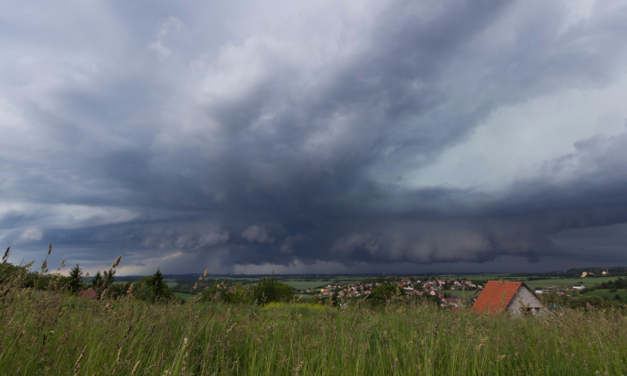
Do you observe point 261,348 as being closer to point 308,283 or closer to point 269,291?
point 308,283

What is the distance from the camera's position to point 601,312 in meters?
8.00

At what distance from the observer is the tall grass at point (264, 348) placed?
12.6 ft

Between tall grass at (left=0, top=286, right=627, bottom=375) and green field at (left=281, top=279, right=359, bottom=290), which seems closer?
tall grass at (left=0, top=286, right=627, bottom=375)

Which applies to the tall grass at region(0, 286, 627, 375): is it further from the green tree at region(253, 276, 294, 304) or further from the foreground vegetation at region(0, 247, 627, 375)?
the green tree at region(253, 276, 294, 304)

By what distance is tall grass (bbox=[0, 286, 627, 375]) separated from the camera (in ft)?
12.6

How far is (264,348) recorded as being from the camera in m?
5.73

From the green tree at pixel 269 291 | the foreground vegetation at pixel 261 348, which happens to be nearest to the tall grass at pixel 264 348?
the foreground vegetation at pixel 261 348

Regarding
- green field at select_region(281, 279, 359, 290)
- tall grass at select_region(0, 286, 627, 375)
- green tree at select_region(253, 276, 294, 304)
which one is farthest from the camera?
green tree at select_region(253, 276, 294, 304)

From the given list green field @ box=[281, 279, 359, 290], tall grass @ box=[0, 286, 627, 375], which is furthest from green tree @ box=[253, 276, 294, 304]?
tall grass @ box=[0, 286, 627, 375]

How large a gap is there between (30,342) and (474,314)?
8400mm

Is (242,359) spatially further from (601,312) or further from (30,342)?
(601,312)

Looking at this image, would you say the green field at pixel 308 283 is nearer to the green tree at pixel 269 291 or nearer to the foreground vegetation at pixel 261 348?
the green tree at pixel 269 291

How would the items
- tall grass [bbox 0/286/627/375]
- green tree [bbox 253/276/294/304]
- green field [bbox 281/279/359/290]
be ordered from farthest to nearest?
green tree [bbox 253/276/294/304], green field [bbox 281/279/359/290], tall grass [bbox 0/286/627/375]

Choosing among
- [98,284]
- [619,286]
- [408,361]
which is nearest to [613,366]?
[408,361]
